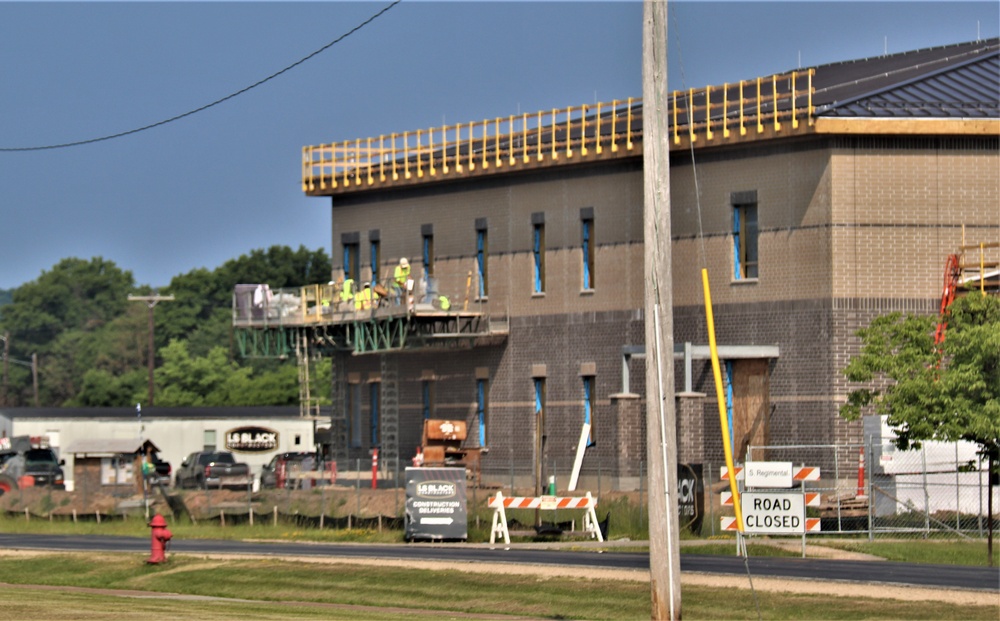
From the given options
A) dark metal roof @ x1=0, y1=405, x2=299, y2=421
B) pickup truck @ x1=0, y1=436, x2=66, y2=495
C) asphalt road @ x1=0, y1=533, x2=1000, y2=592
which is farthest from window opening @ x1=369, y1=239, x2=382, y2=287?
dark metal roof @ x1=0, y1=405, x2=299, y2=421

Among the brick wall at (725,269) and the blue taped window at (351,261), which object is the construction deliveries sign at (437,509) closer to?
the brick wall at (725,269)

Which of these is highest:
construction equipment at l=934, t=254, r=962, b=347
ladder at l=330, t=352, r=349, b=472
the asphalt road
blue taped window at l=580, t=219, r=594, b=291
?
blue taped window at l=580, t=219, r=594, b=291

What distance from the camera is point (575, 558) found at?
111ft

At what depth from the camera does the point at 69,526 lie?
47.8m

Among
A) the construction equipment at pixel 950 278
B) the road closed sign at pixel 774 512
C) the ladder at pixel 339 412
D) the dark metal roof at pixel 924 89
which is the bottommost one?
the road closed sign at pixel 774 512

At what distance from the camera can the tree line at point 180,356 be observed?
131000 mm

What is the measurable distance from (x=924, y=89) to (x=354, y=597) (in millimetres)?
24783

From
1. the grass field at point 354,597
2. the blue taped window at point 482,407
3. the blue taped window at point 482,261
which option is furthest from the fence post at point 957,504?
the blue taped window at point 482,261

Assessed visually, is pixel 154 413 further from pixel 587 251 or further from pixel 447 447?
pixel 587 251

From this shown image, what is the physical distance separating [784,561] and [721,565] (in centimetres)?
192

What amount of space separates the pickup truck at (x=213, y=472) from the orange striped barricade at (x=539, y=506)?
21450 mm

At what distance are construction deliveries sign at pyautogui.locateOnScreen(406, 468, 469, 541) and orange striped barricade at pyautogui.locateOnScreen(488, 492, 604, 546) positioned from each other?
0.74 m

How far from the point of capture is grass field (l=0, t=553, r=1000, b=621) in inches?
966

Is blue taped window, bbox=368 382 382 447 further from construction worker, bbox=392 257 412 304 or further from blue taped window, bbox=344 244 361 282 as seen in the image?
construction worker, bbox=392 257 412 304
